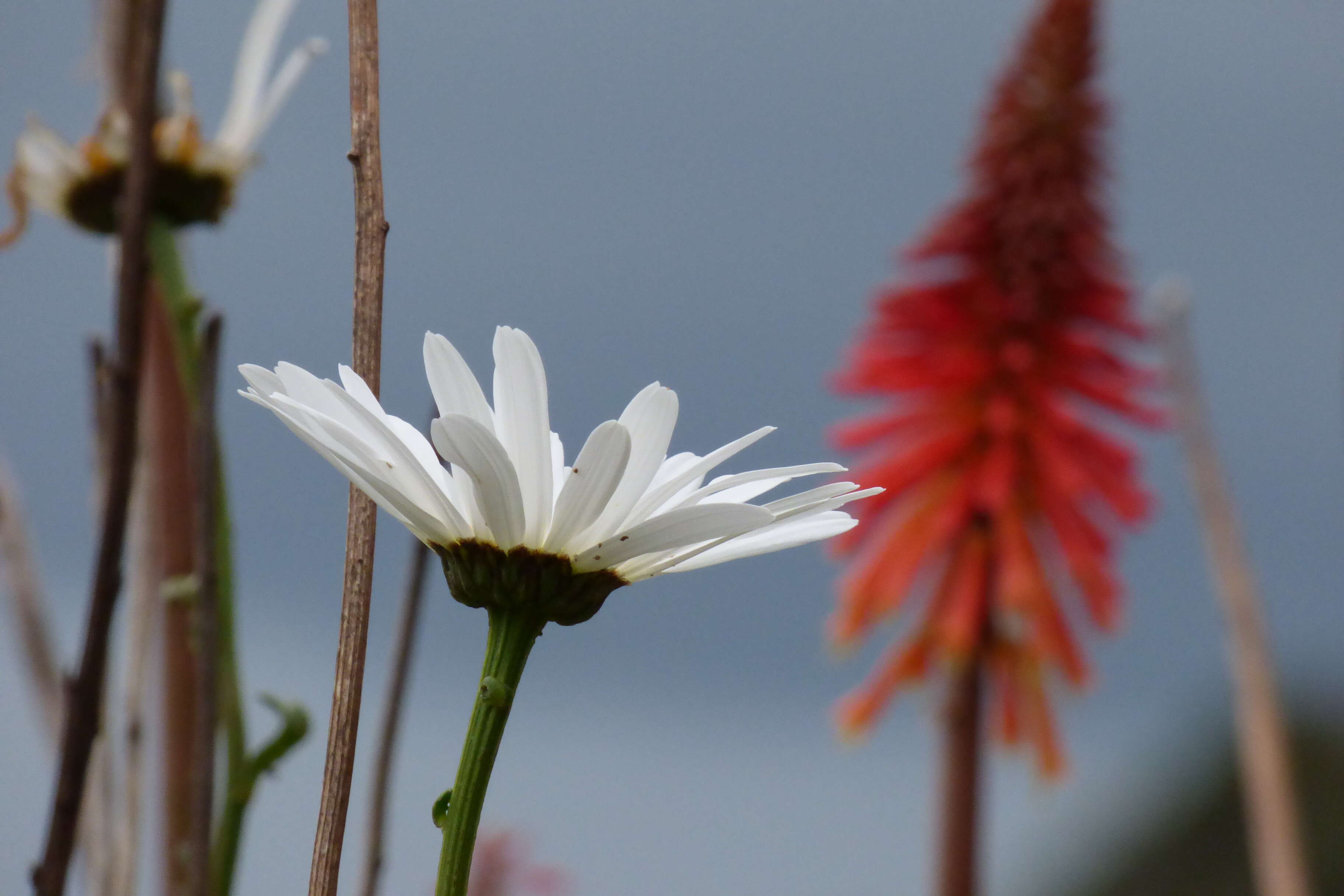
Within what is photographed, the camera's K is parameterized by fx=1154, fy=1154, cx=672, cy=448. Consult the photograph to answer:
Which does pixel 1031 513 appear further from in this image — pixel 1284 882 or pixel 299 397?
pixel 299 397

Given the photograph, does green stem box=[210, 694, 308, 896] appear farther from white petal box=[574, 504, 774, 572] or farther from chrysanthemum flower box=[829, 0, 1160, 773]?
chrysanthemum flower box=[829, 0, 1160, 773]

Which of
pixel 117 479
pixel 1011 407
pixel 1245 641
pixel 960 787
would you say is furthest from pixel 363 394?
pixel 1011 407

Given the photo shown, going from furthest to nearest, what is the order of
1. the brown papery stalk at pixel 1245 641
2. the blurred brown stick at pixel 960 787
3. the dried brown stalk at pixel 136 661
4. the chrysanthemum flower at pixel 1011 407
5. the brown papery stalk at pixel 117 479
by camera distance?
the chrysanthemum flower at pixel 1011 407, the blurred brown stick at pixel 960 787, the brown papery stalk at pixel 1245 641, the dried brown stalk at pixel 136 661, the brown papery stalk at pixel 117 479

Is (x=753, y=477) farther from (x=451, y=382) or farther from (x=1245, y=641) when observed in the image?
(x=1245, y=641)

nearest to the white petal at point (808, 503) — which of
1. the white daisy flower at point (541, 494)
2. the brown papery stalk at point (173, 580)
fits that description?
the white daisy flower at point (541, 494)

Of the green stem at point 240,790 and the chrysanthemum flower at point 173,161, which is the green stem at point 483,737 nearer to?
the green stem at point 240,790

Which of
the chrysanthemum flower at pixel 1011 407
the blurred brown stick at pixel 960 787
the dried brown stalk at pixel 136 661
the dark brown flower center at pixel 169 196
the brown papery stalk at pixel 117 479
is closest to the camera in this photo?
the brown papery stalk at pixel 117 479

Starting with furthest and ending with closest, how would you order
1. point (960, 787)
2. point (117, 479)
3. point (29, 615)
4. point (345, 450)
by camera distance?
1. point (960, 787)
2. point (29, 615)
3. point (117, 479)
4. point (345, 450)
